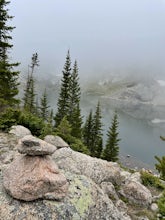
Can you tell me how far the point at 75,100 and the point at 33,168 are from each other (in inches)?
1646

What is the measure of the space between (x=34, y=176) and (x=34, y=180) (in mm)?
120

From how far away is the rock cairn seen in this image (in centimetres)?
753

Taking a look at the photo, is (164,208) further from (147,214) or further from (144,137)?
(144,137)

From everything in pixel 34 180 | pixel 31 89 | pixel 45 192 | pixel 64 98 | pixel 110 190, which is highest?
pixel 34 180

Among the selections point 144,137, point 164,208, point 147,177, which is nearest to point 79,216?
point 164,208

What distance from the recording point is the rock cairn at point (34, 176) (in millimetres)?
7527

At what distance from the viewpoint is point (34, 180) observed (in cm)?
759

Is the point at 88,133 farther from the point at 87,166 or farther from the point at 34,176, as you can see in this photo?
the point at 34,176

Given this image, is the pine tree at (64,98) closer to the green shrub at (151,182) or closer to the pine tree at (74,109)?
the pine tree at (74,109)

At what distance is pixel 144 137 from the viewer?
110 meters

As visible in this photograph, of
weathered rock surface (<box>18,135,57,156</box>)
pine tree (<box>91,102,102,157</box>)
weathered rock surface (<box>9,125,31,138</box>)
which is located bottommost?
pine tree (<box>91,102,102,157</box>)

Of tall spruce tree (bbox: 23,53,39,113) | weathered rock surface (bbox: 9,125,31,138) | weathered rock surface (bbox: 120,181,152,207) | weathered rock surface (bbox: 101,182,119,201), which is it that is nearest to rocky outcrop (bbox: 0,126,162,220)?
weathered rock surface (bbox: 101,182,119,201)

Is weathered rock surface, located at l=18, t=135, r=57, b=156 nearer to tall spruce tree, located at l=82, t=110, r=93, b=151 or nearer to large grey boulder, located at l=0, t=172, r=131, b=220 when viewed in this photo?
large grey boulder, located at l=0, t=172, r=131, b=220

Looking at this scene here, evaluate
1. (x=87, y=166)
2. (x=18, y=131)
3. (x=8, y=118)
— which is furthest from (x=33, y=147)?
(x=8, y=118)
